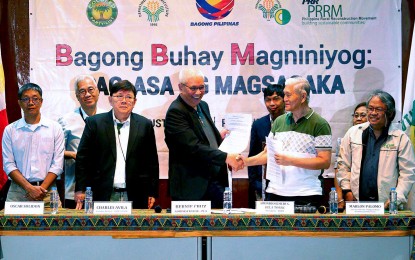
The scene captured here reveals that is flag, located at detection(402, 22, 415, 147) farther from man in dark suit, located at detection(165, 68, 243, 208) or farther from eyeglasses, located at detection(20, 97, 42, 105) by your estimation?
eyeglasses, located at detection(20, 97, 42, 105)

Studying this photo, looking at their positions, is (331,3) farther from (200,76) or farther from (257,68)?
(200,76)

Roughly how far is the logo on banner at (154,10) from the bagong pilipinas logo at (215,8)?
0.29 m

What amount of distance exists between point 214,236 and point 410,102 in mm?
2287

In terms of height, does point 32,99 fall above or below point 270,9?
below

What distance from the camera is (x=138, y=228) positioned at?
12.0ft

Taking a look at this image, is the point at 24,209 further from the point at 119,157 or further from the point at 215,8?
the point at 215,8

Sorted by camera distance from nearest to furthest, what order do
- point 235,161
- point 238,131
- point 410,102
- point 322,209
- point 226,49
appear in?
point 322,209, point 238,131, point 235,161, point 410,102, point 226,49

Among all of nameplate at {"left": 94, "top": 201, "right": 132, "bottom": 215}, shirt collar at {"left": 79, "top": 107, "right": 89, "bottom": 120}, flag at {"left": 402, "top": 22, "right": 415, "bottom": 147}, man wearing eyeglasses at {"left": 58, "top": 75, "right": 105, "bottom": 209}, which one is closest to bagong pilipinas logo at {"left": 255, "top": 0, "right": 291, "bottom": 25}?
flag at {"left": 402, "top": 22, "right": 415, "bottom": 147}

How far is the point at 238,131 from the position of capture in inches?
164

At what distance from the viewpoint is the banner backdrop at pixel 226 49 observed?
5457mm

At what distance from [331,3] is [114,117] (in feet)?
7.30

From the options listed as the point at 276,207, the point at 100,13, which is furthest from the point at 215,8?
the point at 276,207

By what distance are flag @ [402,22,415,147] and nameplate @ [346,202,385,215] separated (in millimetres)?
1434

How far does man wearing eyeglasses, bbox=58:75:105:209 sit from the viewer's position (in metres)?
4.91
